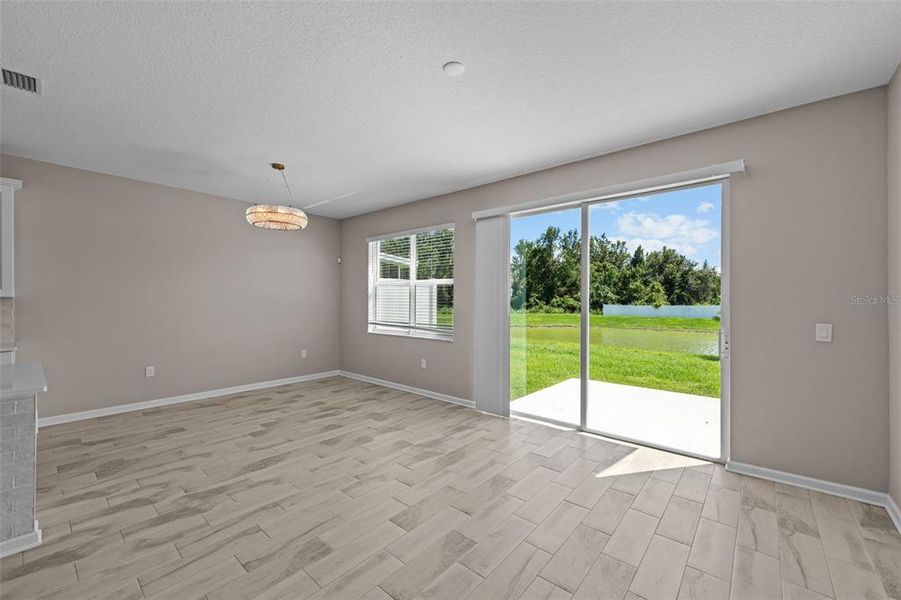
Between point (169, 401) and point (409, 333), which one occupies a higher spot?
point (409, 333)

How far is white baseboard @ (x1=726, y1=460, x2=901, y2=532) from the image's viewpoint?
2.27 metres

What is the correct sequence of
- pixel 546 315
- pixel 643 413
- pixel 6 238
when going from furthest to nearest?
1. pixel 546 315
2. pixel 643 413
3. pixel 6 238

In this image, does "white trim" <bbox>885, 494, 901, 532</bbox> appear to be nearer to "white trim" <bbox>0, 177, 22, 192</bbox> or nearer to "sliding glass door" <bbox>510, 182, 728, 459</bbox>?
"sliding glass door" <bbox>510, 182, 728, 459</bbox>

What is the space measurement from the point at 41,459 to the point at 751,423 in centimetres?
551

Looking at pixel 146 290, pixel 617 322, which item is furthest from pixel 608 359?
pixel 146 290

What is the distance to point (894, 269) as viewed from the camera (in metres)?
2.24

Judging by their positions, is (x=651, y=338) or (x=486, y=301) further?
(x=486, y=301)

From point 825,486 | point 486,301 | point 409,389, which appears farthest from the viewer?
point 409,389

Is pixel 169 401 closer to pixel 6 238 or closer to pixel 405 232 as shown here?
pixel 6 238

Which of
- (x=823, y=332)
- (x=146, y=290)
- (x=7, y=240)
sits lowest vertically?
(x=823, y=332)

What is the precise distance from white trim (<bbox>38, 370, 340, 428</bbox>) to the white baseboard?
5348 millimetres

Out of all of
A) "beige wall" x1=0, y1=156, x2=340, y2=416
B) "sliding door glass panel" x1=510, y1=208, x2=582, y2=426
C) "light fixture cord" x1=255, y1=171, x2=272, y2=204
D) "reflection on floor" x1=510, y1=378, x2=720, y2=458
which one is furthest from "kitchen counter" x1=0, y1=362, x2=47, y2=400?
"reflection on floor" x1=510, y1=378, x2=720, y2=458

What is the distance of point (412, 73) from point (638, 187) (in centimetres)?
213

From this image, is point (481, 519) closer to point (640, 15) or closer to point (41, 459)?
point (640, 15)
